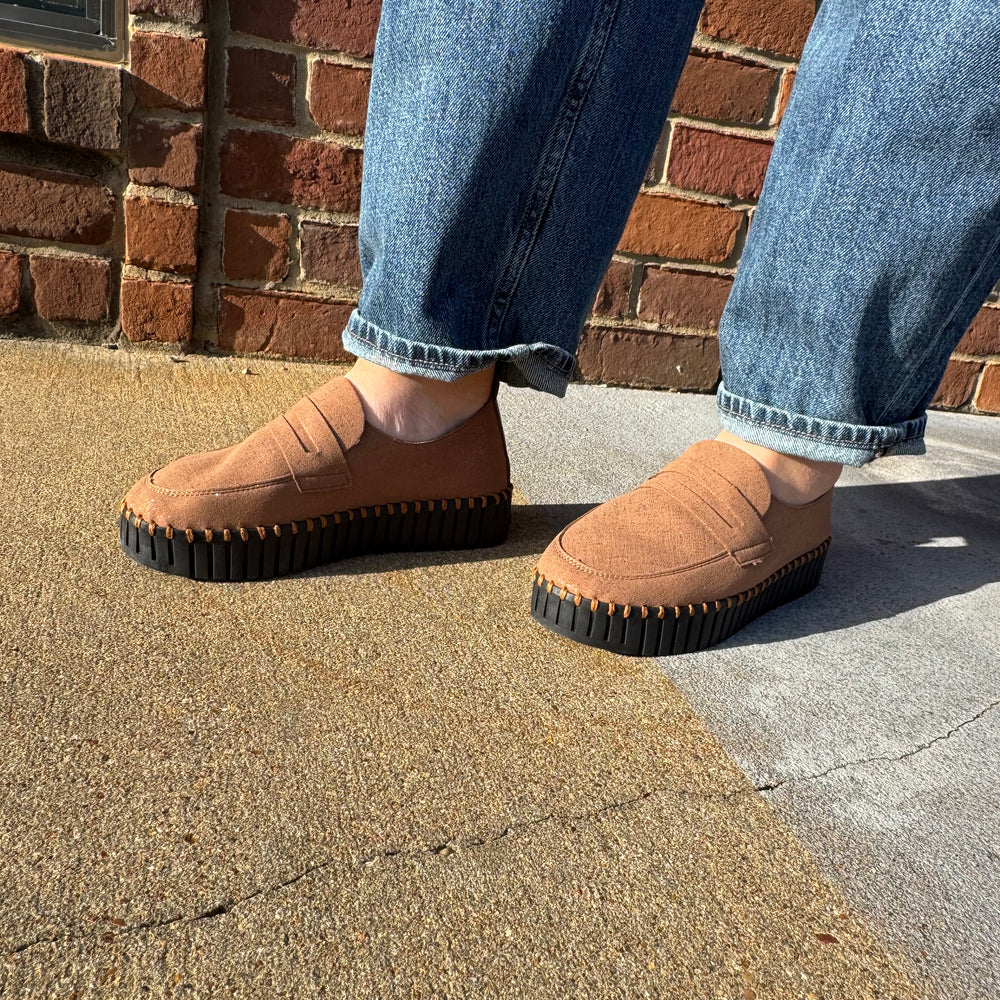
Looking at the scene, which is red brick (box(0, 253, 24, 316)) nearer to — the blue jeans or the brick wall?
the brick wall

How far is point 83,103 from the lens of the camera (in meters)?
1.39

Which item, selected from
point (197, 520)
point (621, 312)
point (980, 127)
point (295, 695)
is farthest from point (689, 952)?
point (621, 312)

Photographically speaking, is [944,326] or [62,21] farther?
[62,21]

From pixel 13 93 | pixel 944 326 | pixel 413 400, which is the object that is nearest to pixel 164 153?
pixel 13 93

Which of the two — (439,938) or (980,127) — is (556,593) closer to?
(439,938)

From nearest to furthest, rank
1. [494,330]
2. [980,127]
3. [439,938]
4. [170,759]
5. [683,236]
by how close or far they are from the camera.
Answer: [439,938]
[170,759]
[980,127]
[494,330]
[683,236]

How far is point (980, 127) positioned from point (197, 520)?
32.8 inches

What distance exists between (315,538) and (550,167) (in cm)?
47

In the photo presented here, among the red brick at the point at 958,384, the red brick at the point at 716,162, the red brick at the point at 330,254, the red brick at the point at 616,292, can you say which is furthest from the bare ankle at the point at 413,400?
the red brick at the point at 958,384

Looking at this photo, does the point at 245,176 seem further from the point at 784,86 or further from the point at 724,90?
the point at 784,86

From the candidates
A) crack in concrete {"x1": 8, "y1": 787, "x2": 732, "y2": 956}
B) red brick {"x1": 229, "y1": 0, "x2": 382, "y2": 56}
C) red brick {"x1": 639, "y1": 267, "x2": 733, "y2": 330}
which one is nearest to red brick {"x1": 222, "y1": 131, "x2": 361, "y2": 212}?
red brick {"x1": 229, "y1": 0, "x2": 382, "y2": 56}

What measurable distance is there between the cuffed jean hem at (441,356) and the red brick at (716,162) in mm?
905

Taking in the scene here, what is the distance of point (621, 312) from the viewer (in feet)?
5.74

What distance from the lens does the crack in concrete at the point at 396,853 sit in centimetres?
47
